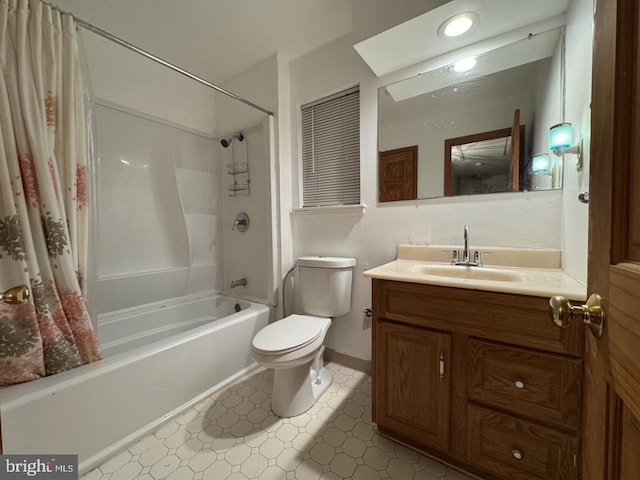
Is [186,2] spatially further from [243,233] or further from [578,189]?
[578,189]

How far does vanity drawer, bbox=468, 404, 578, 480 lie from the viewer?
31.2 inches

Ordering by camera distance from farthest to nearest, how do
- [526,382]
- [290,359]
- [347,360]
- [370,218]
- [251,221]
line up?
[251,221], [347,360], [370,218], [290,359], [526,382]

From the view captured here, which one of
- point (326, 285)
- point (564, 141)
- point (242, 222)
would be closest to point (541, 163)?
point (564, 141)

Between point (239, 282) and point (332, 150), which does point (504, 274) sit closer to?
point (332, 150)

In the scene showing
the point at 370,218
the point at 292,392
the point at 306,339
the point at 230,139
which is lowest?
the point at 292,392

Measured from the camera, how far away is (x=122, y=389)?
3.64ft

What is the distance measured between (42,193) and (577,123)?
83.1 inches

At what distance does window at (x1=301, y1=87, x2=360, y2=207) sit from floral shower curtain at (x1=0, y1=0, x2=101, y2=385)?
1282mm

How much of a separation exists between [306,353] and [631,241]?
120cm

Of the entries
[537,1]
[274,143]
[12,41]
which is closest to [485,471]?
[537,1]

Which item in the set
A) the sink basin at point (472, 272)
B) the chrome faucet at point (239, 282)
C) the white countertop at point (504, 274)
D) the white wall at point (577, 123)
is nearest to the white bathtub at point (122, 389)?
the chrome faucet at point (239, 282)

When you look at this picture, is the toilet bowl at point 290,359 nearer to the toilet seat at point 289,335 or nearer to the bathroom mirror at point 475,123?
the toilet seat at point 289,335

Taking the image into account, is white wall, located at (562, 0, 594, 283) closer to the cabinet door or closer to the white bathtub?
the cabinet door

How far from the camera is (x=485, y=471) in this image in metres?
0.94
